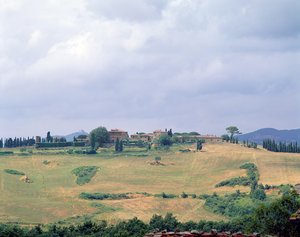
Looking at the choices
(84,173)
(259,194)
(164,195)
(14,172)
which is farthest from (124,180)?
(259,194)

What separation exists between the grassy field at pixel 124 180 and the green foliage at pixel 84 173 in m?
1.33

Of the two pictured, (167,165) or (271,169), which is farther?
(167,165)

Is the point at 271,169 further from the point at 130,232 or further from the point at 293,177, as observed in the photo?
the point at 130,232

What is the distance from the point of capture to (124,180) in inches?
6383

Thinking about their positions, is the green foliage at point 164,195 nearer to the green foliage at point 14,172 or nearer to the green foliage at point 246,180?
the green foliage at point 246,180

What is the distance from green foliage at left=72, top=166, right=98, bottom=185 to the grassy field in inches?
52.5

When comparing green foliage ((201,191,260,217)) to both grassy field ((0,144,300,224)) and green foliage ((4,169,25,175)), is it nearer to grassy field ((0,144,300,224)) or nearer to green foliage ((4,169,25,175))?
grassy field ((0,144,300,224))

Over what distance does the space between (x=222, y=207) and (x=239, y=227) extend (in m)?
43.7

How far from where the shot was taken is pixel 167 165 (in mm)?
178500

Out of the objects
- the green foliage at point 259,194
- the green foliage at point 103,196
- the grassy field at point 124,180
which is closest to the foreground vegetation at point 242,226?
the grassy field at point 124,180

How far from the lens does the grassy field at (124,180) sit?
128325mm

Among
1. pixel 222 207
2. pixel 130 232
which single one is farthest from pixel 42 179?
pixel 130 232

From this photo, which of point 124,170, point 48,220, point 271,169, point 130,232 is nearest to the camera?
point 130,232

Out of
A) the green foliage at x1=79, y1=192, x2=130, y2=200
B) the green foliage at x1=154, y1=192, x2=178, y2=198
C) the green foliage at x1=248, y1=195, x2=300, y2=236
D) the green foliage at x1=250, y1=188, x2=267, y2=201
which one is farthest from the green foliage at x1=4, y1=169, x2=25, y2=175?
the green foliage at x1=248, y1=195, x2=300, y2=236
